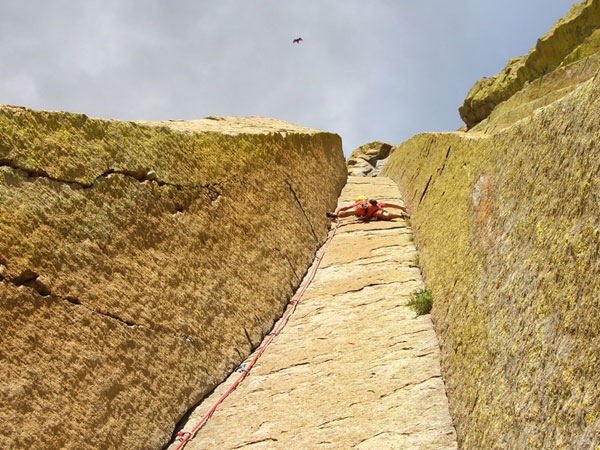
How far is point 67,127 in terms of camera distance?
6.85m

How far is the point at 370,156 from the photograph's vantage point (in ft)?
135

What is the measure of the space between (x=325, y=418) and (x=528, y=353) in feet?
8.92

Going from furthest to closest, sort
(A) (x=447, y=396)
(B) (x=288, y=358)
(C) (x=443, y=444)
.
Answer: (B) (x=288, y=358)
(A) (x=447, y=396)
(C) (x=443, y=444)

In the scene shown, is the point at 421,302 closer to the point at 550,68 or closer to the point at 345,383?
the point at 345,383

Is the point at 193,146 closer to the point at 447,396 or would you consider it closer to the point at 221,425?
the point at 221,425

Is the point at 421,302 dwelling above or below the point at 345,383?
above

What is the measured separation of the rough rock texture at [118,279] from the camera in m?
5.32

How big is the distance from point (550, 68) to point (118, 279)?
36.6 m

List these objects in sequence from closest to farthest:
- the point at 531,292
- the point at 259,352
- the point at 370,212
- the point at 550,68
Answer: the point at 531,292 < the point at 259,352 < the point at 370,212 < the point at 550,68

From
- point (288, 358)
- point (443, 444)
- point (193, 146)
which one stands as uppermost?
point (193, 146)

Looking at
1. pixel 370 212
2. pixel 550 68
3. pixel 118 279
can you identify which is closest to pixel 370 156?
pixel 550 68

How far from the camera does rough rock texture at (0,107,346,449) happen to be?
210 inches

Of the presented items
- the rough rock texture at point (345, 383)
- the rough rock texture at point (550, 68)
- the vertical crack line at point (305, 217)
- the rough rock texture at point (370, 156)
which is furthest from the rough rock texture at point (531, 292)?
the rough rock texture at point (370, 156)

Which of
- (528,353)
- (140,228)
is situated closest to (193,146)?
(140,228)
